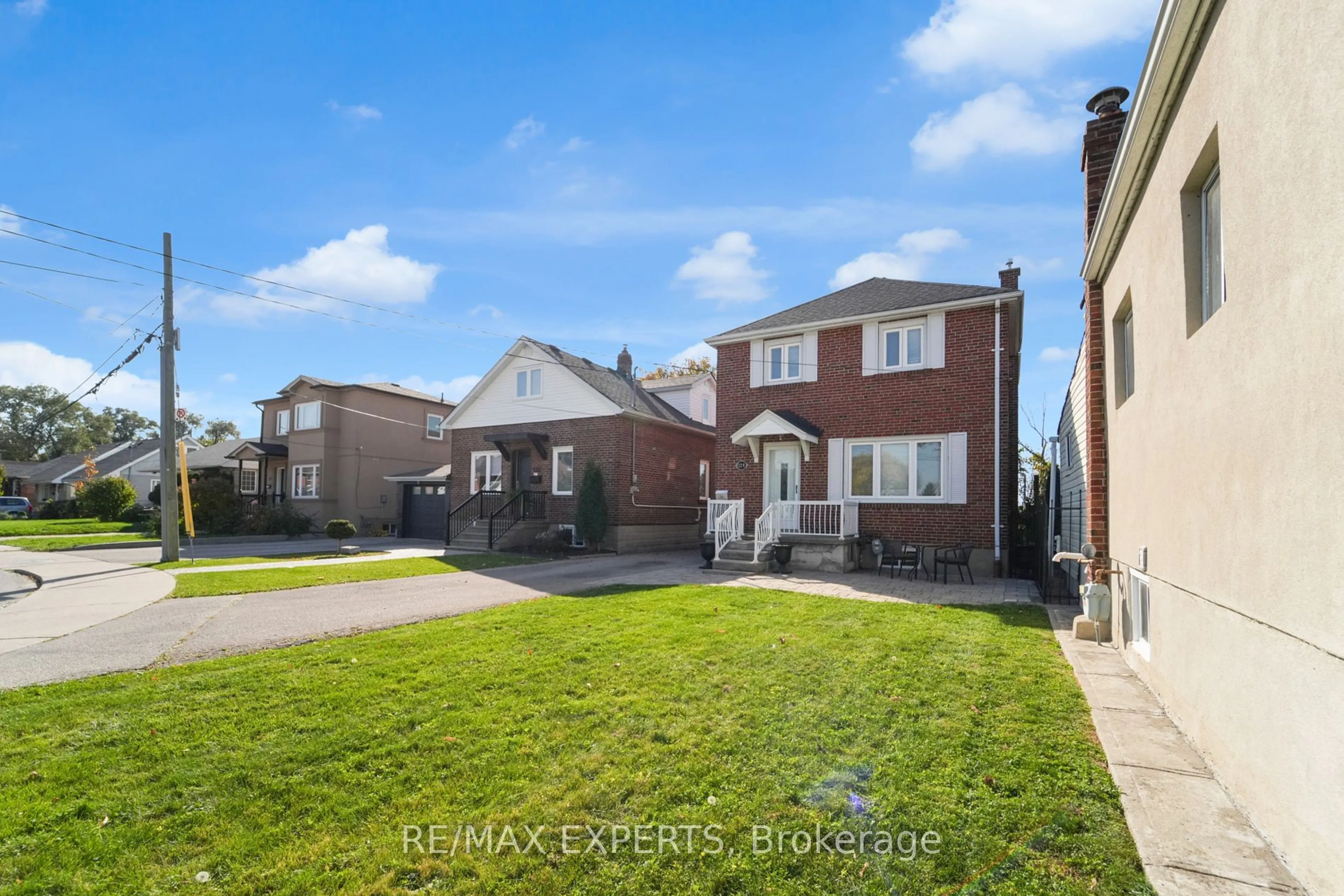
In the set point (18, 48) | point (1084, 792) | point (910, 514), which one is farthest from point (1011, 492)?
point (18, 48)

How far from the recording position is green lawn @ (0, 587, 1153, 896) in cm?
266

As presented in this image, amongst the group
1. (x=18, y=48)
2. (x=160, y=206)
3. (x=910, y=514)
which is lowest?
(x=910, y=514)

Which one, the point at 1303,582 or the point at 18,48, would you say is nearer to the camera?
the point at 1303,582

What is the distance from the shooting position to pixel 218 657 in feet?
20.6

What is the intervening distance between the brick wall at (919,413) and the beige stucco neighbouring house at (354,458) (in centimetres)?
1593

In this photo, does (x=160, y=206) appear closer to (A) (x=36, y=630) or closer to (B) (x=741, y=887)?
(A) (x=36, y=630)

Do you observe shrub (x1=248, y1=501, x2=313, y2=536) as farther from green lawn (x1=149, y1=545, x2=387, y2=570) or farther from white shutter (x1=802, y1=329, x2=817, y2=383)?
white shutter (x1=802, y1=329, x2=817, y2=383)

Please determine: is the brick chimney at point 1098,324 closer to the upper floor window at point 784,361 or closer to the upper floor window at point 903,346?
the upper floor window at point 903,346

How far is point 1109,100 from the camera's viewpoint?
7824 mm

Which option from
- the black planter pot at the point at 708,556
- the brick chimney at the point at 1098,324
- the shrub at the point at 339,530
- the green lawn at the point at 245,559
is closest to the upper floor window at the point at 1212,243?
the brick chimney at the point at 1098,324

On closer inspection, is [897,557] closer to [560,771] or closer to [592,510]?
[592,510]

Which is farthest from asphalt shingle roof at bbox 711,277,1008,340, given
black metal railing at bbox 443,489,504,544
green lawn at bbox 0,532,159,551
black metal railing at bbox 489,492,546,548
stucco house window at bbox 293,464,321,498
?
green lawn at bbox 0,532,159,551

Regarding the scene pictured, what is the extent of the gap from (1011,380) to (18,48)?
1907cm

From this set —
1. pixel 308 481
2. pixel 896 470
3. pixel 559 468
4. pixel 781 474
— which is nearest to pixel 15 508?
pixel 308 481
